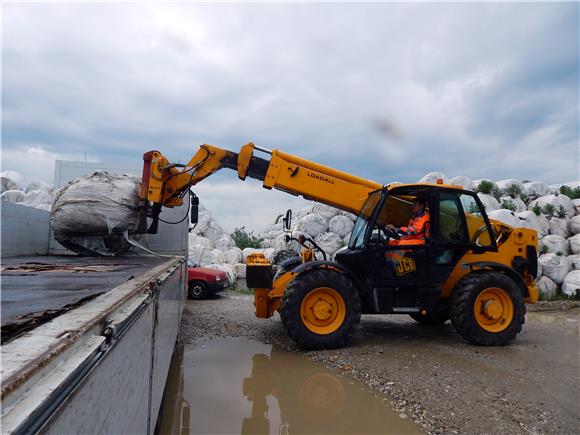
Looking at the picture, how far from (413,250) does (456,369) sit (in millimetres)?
1609

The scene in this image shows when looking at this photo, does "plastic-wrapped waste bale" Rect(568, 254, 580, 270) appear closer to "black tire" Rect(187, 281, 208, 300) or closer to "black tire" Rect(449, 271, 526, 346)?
"black tire" Rect(449, 271, 526, 346)

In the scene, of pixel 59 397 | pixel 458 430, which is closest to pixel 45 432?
pixel 59 397

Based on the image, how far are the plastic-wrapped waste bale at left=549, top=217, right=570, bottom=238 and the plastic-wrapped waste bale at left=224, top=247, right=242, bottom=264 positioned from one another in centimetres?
1036

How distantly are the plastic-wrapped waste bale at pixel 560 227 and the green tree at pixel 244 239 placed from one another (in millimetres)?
11222

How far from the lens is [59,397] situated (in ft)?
3.11

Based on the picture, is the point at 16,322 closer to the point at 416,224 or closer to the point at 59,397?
the point at 59,397

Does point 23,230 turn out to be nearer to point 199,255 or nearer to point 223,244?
point 199,255

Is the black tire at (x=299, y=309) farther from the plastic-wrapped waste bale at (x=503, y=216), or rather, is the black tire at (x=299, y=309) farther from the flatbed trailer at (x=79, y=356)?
the plastic-wrapped waste bale at (x=503, y=216)

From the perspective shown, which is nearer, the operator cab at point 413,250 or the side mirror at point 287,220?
the operator cab at point 413,250

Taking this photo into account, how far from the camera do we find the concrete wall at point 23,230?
5.20 meters

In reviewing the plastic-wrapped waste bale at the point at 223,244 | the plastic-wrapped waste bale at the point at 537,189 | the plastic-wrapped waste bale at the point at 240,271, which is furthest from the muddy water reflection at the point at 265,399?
the plastic-wrapped waste bale at the point at 537,189

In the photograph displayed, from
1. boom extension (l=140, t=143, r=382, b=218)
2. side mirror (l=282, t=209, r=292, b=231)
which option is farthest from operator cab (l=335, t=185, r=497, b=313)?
side mirror (l=282, t=209, r=292, b=231)

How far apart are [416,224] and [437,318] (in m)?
2.31

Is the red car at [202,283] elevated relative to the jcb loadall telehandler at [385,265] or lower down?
lower down
